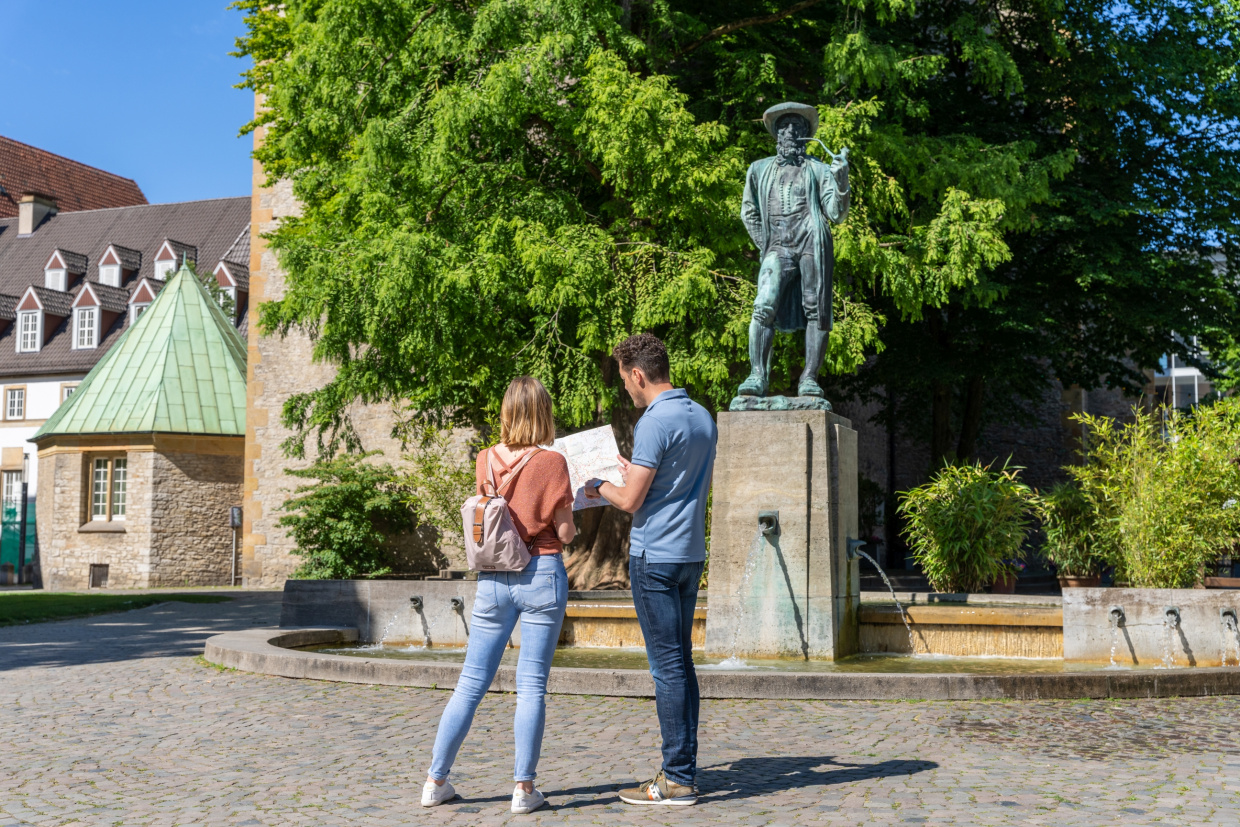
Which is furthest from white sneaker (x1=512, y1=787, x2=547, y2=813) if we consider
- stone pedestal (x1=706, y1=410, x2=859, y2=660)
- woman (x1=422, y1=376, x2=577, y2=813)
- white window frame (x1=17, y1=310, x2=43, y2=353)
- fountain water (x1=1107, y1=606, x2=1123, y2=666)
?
white window frame (x1=17, y1=310, x2=43, y2=353)

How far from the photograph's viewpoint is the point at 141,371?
3047 cm

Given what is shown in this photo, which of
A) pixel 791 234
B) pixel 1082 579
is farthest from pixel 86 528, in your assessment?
pixel 791 234

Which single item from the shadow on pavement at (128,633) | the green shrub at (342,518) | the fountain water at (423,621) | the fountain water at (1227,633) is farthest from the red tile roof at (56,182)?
the fountain water at (1227,633)

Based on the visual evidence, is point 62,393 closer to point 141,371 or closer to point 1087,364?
point 141,371

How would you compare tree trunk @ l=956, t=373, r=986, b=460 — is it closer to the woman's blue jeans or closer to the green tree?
the green tree

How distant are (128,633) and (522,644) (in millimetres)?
10546

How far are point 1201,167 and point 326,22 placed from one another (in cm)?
1383

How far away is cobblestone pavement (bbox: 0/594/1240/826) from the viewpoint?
14.8 ft

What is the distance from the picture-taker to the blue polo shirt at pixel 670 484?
183 inches

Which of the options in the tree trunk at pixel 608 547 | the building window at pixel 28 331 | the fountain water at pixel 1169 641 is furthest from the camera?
the building window at pixel 28 331

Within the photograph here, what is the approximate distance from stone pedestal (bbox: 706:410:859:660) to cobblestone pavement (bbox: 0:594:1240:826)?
4.61 feet

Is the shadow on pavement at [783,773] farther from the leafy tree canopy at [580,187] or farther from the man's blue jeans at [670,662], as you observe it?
the leafy tree canopy at [580,187]

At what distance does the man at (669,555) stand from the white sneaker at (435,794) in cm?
66

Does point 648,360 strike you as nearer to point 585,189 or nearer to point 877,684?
point 877,684
